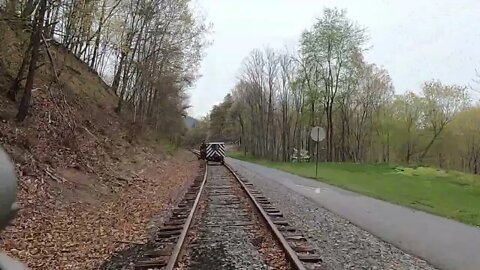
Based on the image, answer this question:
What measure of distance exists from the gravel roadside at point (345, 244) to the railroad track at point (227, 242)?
0.34 m

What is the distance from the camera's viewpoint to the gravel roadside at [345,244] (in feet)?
26.8

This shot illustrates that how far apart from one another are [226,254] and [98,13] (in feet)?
40.3

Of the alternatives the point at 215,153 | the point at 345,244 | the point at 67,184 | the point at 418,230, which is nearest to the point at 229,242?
the point at 345,244

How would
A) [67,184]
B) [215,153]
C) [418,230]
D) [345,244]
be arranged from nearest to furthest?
[345,244]
[418,230]
[67,184]
[215,153]

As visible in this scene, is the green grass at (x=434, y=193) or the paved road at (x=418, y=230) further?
the green grass at (x=434, y=193)

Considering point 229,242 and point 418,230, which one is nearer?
point 229,242

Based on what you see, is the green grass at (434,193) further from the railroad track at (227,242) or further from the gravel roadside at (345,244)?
the railroad track at (227,242)

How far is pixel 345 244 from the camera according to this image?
32.1 ft

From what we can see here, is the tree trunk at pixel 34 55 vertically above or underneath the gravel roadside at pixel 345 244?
above

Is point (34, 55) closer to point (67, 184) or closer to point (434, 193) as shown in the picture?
point (67, 184)

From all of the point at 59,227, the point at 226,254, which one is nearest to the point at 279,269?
the point at 226,254

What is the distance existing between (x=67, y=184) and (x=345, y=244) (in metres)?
8.28

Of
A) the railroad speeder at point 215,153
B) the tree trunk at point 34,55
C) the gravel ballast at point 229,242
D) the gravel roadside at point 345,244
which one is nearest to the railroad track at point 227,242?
the gravel ballast at point 229,242

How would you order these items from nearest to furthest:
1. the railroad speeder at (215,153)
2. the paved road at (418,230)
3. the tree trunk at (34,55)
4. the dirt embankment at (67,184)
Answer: the dirt embankment at (67,184) < the paved road at (418,230) < the tree trunk at (34,55) < the railroad speeder at (215,153)
